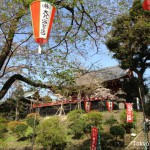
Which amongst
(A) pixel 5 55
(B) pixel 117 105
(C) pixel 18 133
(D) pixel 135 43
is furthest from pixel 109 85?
(A) pixel 5 55

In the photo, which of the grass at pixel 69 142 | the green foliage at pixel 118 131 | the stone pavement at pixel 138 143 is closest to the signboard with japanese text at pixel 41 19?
the grass at pixel 69 142

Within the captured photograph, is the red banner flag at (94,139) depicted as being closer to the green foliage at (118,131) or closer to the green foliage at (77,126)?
the green foliage at (118,131)

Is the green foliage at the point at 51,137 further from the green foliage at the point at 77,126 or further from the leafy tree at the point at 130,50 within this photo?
the leafy tree at the point at 130,50

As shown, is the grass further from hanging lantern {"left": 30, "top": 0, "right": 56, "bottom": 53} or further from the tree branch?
hanging lantern {"left": 30, "top": 0, "right": 56, "bottom": 53}

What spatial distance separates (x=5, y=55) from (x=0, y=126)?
15093mm

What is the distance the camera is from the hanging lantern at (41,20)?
247 inches

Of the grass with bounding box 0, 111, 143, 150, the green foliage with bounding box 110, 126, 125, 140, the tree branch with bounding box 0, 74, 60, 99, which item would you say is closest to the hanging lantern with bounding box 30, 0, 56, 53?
the tree branch with bounding box 0, 74, 60, 99

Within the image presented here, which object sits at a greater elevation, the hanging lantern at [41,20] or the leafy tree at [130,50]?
the leafy tree at [130,50]

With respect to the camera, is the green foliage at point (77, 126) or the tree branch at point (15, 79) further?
the green foliage at point (77, 126)

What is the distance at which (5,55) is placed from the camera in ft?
28.5

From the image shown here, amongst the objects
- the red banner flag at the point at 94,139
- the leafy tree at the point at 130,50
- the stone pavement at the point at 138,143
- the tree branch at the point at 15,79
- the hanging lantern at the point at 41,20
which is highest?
the leafy tree at the point at 130,50

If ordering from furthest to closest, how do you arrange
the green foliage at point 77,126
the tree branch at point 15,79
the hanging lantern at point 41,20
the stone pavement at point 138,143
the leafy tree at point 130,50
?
the leafy tree at point 130,50 → the green foliage at point 77,126 → the stone pavement at point 138,143 → the tree branch at point 15,79 → the hanging lantern at point 41,20

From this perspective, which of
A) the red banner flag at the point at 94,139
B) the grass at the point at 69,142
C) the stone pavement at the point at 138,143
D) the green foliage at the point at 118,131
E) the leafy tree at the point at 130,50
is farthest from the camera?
the leafy tree at the point at 130,50

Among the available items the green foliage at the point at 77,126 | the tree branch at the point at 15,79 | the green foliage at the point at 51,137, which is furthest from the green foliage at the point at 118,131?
the tree branch at the point at 15,79
